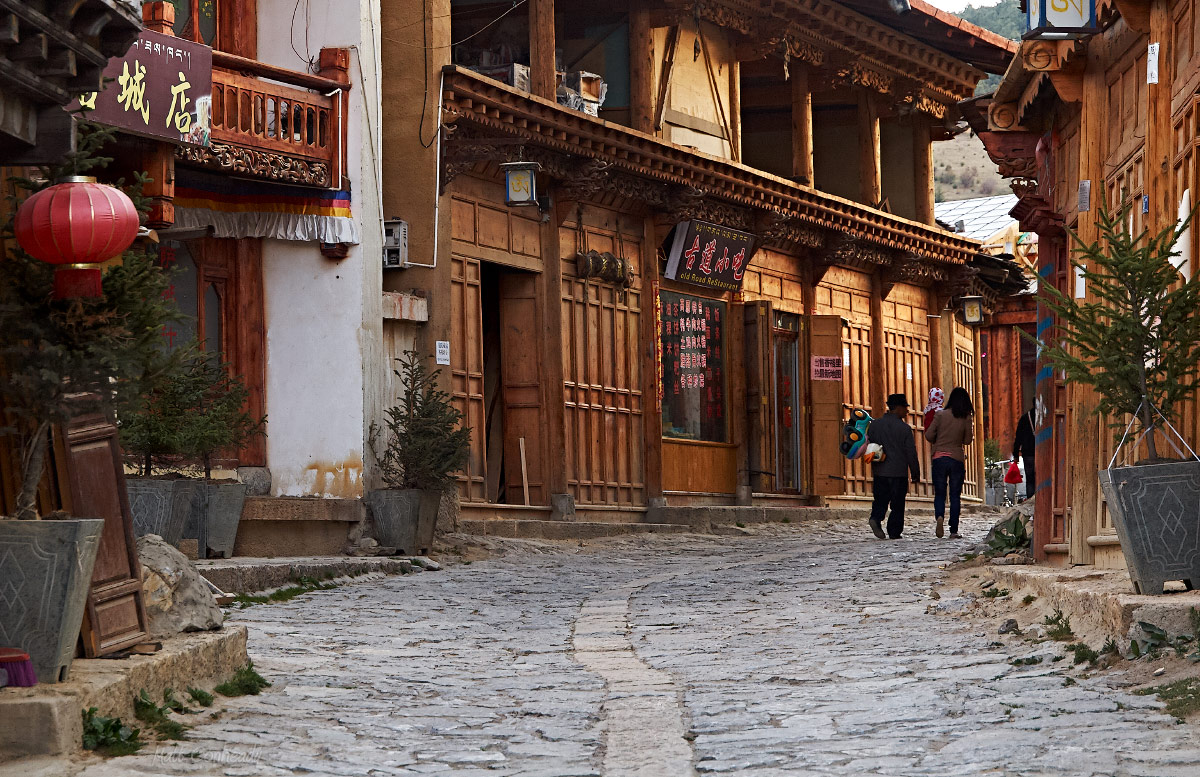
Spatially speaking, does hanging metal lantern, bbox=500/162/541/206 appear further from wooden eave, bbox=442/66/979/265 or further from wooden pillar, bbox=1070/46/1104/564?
wooden pillar, bbox=1070/46/1104/564

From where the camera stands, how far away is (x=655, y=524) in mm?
19609

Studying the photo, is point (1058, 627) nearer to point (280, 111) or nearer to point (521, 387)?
point (280, 111)

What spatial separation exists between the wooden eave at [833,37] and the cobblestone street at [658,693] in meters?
10.0

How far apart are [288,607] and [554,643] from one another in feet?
7.94

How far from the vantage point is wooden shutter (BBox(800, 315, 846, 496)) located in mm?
23156

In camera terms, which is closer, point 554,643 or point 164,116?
point 554,643

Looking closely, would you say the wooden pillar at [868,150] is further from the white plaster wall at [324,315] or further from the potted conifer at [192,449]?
the potted conifer at [192,449]

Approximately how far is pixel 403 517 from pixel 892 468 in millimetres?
6148

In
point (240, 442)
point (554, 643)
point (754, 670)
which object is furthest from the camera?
point (240, 442)

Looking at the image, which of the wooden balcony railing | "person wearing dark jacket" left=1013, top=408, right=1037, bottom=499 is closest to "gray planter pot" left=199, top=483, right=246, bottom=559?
the wooden balcony railing

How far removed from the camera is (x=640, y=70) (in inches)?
778

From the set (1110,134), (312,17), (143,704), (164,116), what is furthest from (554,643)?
(312,17)

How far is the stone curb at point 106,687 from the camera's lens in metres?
5.51

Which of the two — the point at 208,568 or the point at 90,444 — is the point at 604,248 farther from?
the point at 90,444
